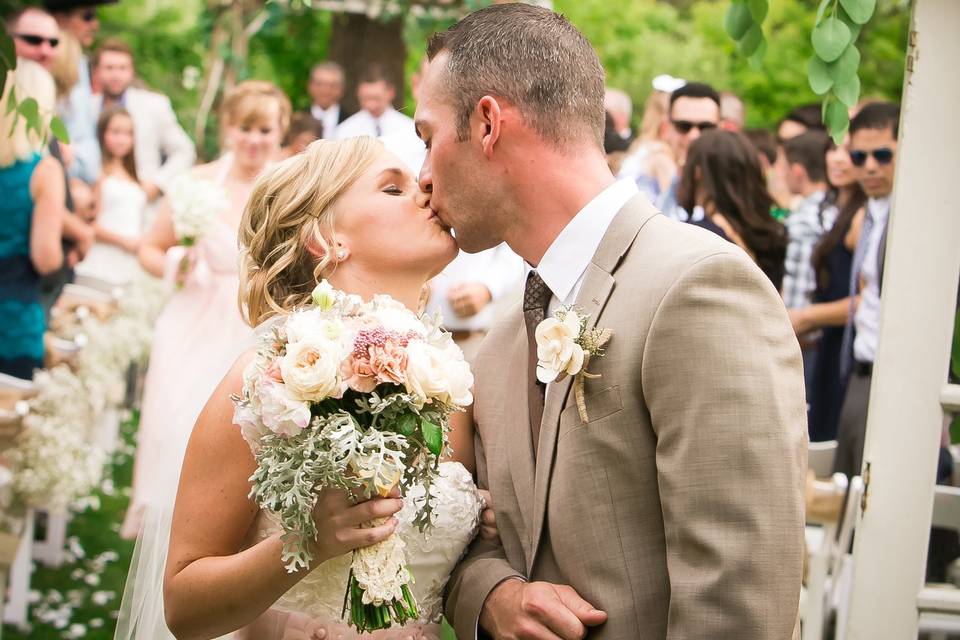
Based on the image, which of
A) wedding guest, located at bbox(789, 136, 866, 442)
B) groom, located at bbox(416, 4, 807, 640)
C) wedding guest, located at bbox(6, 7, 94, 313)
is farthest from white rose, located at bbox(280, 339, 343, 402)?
wedding guest, located at bbox(789, 136, 866, 442)

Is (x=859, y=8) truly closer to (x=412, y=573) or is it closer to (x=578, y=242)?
(x=578, y=242)

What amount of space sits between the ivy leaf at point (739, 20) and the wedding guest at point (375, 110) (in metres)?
5.94

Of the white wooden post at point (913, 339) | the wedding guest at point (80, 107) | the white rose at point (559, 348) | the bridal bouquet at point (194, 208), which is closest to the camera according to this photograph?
the white rose at point (559, 348)

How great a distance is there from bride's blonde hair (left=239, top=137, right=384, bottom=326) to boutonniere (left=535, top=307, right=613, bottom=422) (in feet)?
2.81

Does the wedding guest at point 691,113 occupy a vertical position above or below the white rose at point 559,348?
above

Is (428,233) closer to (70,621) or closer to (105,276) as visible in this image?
(70,621)

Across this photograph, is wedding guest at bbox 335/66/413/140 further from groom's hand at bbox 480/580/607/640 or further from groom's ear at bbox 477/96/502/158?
groom's hand at bbox 480/580/607/640

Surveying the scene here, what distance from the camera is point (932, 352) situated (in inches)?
123

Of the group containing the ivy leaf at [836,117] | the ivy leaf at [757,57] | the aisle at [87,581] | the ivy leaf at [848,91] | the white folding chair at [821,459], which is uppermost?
the ivy leaf at [757,57]

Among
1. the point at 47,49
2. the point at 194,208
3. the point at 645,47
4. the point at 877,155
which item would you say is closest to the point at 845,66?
the point at 877,155

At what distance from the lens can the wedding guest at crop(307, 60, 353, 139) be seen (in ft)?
33.1

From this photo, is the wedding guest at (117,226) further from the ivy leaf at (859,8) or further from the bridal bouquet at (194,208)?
the ivy leaf at (859,8)

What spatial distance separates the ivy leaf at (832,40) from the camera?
9.95ft

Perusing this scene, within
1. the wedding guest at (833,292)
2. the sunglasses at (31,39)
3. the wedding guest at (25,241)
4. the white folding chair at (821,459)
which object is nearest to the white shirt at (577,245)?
the white folding chair at (821,459)
